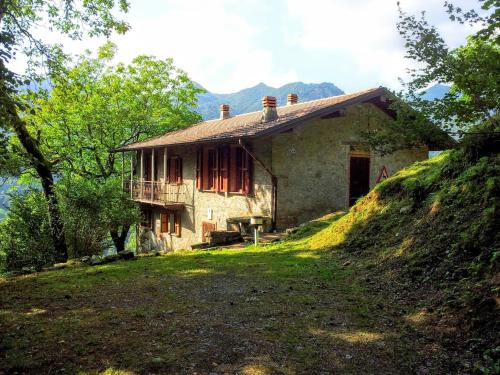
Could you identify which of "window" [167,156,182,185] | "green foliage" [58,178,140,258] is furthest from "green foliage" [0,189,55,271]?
"window" [167,156,182,185]

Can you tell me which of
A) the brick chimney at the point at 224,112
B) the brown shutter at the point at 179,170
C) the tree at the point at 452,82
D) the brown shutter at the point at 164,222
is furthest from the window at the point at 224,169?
the tree at the point at 452,82

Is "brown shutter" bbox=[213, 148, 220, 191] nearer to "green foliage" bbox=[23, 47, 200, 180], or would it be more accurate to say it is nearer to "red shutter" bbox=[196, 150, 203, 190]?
"red shutter" bbox=[196, 150, 203, 190]

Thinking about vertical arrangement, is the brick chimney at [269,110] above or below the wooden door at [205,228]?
above

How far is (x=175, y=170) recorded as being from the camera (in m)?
21.3

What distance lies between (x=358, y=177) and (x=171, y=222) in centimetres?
1041

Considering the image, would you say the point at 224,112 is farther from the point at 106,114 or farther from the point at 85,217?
the point at 85,217

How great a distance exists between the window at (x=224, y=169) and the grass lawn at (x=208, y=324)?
779 cm

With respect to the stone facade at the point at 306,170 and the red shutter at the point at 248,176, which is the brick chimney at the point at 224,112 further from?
the red shutter at the point at 248,176

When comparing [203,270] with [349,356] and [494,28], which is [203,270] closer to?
[349,356]

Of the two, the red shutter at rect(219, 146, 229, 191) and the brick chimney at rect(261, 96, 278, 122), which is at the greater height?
the brick chimney at rect(261, 96, 278, 122)

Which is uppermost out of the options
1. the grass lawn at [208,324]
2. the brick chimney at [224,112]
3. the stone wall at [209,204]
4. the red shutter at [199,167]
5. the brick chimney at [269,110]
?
the brick chimney at [224,112]

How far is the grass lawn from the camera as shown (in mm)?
3850

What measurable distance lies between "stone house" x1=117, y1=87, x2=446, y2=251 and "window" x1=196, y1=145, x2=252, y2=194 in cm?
4

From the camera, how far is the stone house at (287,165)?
576 inches
